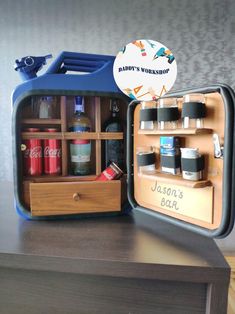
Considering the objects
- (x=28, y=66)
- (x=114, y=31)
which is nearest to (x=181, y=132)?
(x=28, y=66)

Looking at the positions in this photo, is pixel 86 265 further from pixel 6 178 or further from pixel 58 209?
pixel 6 178

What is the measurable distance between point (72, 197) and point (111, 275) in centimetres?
22

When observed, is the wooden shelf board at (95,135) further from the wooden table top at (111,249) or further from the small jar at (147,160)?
the wooden table top at (111,249)

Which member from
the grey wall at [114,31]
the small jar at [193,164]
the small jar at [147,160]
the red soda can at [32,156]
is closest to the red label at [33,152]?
the red soda can at [32,156]

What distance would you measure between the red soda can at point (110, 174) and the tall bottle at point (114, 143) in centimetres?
3

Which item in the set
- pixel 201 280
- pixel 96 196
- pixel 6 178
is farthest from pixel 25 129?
pixel 6 178

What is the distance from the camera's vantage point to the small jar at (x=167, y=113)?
20.0 inches

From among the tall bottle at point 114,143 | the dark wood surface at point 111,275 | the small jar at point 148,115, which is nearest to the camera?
the dark wood surface at point 111,275

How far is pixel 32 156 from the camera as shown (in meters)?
0.63

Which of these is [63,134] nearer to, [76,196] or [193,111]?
[76,196]

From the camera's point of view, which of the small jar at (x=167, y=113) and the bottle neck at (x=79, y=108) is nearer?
the small jar at (x=167, y=113)

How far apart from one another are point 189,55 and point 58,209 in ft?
4.18

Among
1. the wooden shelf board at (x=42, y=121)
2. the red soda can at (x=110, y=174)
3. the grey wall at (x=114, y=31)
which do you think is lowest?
the red soda can at (x=110, y=174)

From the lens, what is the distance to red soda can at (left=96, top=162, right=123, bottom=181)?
63 cm
